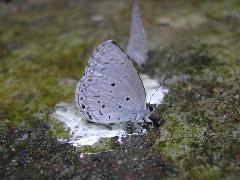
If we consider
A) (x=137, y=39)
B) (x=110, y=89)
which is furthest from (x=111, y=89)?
(x=137, y=39)

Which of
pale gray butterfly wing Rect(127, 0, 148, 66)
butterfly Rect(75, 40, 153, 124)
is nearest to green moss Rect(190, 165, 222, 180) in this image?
butterfly Rect(75, 40, 153, 124)

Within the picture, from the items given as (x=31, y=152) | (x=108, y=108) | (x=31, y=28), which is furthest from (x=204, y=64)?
(x=31, y=28)

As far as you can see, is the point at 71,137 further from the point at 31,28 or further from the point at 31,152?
the point at 31,28

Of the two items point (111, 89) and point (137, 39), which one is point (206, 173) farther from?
point (137, 39)

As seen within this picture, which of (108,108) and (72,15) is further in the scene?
(72,15)

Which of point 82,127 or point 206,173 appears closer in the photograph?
point 206,173

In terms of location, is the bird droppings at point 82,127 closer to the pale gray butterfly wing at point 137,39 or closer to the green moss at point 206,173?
the pale gray butterfly wing at point 137,39

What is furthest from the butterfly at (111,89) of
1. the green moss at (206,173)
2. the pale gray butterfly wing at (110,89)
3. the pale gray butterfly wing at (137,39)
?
the pale gray butterfly wing at (137,39)
